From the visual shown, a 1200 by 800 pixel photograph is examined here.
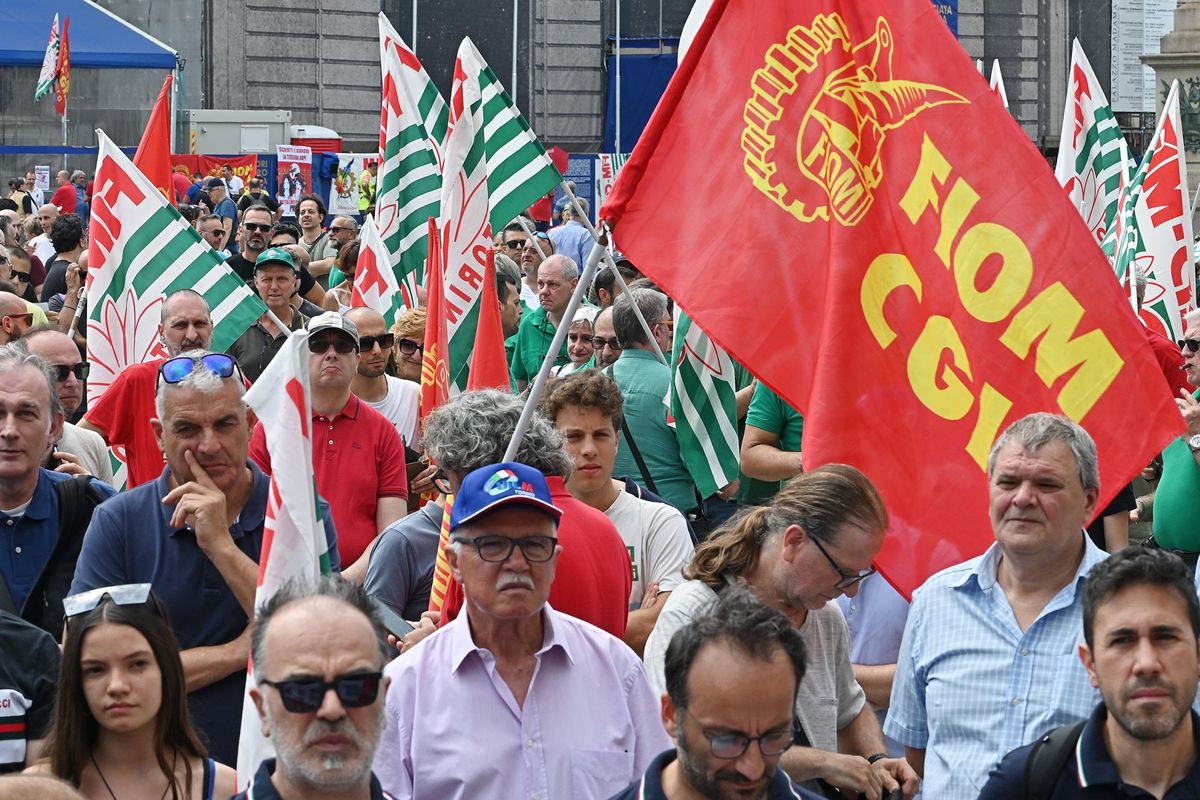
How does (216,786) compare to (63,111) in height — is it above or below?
Result: below

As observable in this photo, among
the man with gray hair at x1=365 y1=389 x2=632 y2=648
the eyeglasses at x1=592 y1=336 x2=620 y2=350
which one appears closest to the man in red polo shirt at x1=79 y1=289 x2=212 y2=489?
the man with gray hair at x1=365 y1=389 x2=632 y2=648

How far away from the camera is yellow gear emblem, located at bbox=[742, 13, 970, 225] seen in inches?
193

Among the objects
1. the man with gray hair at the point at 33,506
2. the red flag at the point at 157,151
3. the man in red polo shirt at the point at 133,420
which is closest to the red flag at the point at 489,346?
the man in red polo shirt at the point at 133,420

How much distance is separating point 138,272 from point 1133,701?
18.3 feet

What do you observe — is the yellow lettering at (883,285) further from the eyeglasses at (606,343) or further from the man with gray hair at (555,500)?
the eyeglasses at (606,343)

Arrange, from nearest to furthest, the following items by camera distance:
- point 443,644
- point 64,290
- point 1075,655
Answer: point 443,644
point 1075,655
point 64,290

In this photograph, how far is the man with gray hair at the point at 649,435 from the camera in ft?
24.5

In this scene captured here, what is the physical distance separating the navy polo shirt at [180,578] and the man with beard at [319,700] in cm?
117

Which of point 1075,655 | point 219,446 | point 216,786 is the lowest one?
point 216,786

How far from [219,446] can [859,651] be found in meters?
1.85

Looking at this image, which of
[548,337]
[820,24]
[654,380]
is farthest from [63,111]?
[820,24]

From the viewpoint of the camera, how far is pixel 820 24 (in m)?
5.01

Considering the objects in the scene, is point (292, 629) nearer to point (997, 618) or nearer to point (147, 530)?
point (147, 530)

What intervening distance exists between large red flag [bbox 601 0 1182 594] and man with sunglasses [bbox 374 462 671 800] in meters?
1.06
